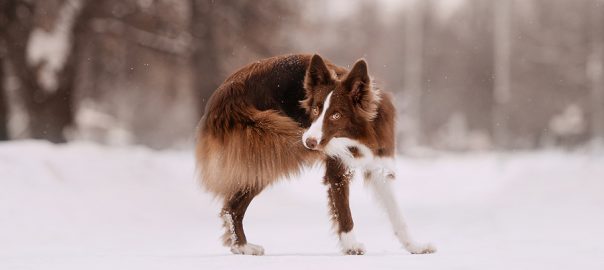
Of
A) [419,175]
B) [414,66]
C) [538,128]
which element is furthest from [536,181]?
[414,66]

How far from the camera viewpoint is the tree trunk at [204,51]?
21750 millimetres

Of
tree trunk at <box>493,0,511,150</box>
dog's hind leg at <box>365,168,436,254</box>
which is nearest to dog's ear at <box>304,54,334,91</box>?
dog's hind leg at <box>365,168,436,254</box>

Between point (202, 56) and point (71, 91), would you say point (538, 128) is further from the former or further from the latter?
point (71, 91)

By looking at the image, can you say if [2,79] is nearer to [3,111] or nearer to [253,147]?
[3,111]

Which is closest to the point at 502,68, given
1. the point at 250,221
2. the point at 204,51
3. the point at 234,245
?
the point at 204,51

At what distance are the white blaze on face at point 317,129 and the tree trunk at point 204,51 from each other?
15435mm

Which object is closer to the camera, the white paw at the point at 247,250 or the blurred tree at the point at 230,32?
the white paw at the point at 247,250

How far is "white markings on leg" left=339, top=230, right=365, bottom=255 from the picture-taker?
678cm

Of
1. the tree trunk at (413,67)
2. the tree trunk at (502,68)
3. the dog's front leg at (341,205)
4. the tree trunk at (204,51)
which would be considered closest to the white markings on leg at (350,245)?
the dog's front leg at (341,205)

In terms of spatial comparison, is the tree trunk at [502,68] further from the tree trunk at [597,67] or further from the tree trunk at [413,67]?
the tree trunk at [413,67]

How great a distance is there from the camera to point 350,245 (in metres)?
6.80

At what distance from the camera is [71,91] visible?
2044 centimetres

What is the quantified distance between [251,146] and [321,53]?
31.9m

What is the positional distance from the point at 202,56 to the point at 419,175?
285 inches
